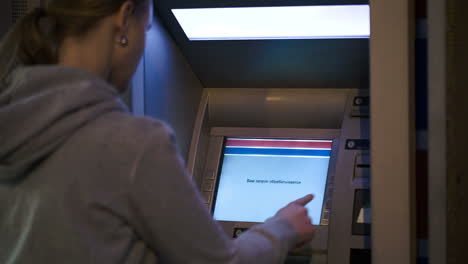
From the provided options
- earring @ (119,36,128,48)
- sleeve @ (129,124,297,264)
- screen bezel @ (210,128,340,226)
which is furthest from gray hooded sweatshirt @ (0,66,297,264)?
screen bezel @ (210,128,340,226)

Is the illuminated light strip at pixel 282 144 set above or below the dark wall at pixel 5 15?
below

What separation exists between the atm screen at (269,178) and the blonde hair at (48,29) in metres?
1.19

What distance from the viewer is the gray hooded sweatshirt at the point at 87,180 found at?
79 centimetres

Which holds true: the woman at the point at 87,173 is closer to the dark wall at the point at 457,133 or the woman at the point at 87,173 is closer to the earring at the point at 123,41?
the earring at the point at 123,41

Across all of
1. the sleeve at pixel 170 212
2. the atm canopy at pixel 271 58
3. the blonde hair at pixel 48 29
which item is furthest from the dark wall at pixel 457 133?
the blonde hair at pixel 48 29

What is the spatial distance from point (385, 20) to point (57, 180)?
1086 mm

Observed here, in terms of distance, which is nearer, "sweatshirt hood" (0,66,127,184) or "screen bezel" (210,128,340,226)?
"sweatshirt hood" (0,66,127,184)

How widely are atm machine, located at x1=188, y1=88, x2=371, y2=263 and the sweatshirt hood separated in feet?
4.06

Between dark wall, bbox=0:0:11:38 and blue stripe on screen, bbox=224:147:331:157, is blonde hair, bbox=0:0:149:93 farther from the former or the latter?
blue stripe on screen, bbox=224:147:331:157

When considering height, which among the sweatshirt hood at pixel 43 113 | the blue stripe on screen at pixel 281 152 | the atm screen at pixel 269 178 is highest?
the blue stripe on screen at pixel 281 152

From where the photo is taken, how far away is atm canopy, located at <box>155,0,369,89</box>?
182 centimetres

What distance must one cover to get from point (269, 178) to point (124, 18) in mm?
1245

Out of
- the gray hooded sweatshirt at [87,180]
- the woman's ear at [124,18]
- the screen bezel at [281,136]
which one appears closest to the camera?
the gray hooded sweatshirt at [87,180]

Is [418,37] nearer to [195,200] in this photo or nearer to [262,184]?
[262,184]
